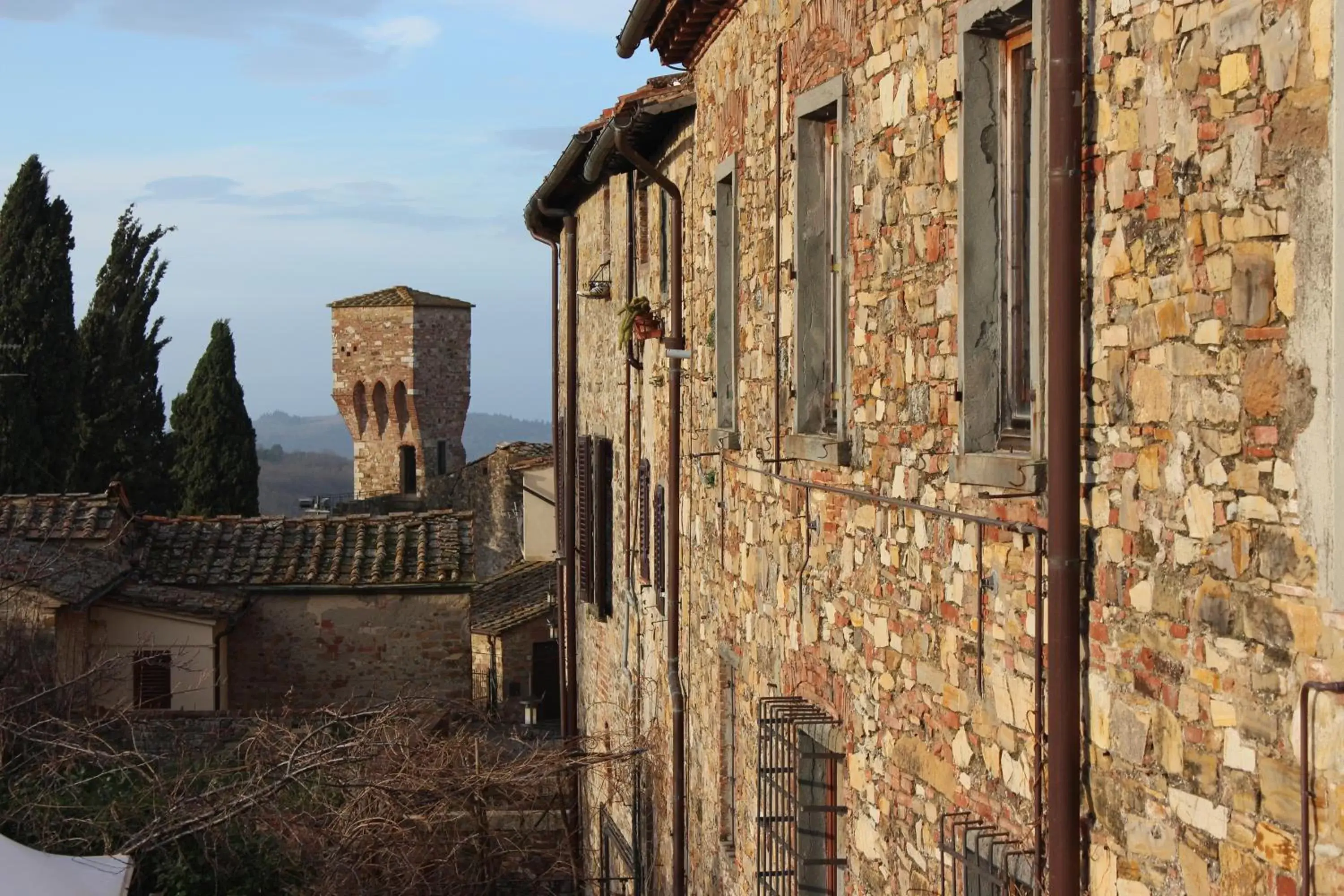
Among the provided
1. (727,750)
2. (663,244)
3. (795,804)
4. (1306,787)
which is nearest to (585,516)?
(663,244)

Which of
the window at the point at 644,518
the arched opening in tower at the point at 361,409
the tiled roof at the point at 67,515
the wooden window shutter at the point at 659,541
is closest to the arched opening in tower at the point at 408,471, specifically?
the arched opening in tower at the point at 361,409

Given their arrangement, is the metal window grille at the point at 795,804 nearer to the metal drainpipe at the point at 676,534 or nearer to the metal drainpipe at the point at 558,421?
the metal drainpipe at the point at 676,534

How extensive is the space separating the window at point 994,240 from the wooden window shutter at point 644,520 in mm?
7059

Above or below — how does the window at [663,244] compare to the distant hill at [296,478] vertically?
above

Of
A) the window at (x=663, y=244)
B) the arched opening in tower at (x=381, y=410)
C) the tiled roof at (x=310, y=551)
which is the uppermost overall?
the window at (x=663, y=244)

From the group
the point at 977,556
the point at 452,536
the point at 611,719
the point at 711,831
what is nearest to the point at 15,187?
the point at 452,536

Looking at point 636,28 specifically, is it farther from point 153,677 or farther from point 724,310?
point 153,677

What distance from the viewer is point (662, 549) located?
36.2 ft

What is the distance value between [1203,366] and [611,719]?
34.9 ft

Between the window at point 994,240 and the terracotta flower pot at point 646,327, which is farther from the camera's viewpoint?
the terracotta flower pot at point 646,327

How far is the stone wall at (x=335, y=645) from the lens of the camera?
22125 mm

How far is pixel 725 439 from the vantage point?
27.4 feet

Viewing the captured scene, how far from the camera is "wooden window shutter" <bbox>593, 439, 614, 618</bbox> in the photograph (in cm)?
1426

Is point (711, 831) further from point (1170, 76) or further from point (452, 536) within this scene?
point (452, 536)
